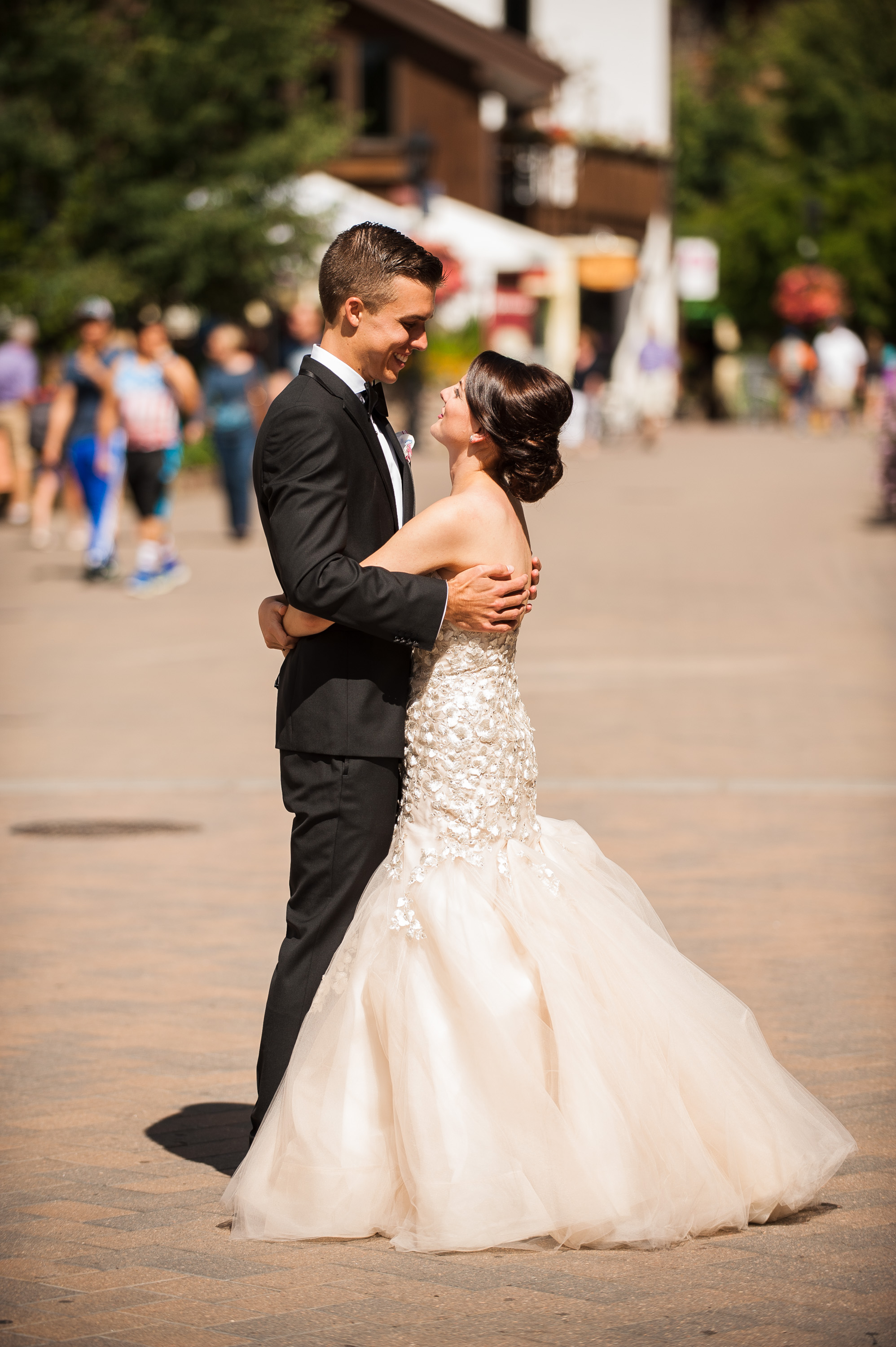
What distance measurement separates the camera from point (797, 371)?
38.9 metres

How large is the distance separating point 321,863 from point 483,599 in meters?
0.62

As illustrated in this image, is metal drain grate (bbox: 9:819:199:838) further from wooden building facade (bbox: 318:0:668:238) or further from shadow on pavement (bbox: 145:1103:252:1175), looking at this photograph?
wooden building facade (bbox: 318:0:668:238)

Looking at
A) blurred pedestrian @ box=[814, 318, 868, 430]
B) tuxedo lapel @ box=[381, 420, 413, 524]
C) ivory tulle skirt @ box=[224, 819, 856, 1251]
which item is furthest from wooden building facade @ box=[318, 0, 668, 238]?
ivory tulle skirt @ box=[224, 819, 856, 1251]

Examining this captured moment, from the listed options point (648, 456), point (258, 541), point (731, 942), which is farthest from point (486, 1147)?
point (648, 456)

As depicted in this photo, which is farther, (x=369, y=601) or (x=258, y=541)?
(x=258, y=541)

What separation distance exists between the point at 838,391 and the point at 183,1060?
109 feet

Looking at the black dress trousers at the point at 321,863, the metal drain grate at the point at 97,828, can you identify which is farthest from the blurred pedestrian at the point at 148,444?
the black dress trousers at the point at 321,863

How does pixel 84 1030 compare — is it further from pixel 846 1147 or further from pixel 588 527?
pixel 588 527

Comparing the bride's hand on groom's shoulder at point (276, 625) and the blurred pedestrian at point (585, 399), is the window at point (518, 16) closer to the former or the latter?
the blurred pedestrian at point (585, 399)

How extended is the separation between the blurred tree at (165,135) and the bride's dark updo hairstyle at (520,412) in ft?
73.4

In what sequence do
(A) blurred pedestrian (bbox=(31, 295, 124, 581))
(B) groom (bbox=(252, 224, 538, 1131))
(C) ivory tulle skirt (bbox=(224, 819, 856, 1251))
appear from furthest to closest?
(A) blurred pedestrian (bbox=(31, 295, 124, 581)) → (B) groom (bbox=(252, 224, 538, 1131)) → (C) ivory tulle skirt (bbox=(224, 819, 856, 1251))

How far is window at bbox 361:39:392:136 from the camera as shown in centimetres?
3947

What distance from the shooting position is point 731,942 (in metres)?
6.48

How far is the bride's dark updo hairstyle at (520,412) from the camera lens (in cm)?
410
